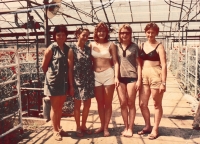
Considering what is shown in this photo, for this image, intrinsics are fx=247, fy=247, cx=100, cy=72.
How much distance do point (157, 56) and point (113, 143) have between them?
1.32 metres

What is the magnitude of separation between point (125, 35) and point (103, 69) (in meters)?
0.56

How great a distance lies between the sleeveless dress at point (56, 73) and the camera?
10.9ft

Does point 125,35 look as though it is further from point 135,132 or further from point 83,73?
point 135,132

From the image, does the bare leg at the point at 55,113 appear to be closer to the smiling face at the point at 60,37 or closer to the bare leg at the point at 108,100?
the bare leg at the point at 108,100

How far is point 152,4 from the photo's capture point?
44.3 feet

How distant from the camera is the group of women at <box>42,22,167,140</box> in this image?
3350 millimetres

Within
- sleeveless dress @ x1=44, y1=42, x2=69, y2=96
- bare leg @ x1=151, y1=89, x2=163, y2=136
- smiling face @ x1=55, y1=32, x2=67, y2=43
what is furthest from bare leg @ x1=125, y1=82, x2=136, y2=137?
smiling face @ x1=55, y1=32, x2=67, y2=43

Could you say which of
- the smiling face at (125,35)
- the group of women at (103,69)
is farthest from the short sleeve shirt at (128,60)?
the smiling face at (125,35)

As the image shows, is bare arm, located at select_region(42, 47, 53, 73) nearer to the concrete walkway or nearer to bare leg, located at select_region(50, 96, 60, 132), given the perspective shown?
bare leg, located at select_region(50, 96, 60, 132)

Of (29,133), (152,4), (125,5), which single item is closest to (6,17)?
(125,5)

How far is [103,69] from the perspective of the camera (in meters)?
3.43

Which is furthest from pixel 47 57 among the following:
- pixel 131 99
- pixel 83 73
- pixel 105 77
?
pixel 131 99

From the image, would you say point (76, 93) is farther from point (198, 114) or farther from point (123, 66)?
point (198, 114)

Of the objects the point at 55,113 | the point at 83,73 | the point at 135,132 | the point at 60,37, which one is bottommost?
the point at 135,132
